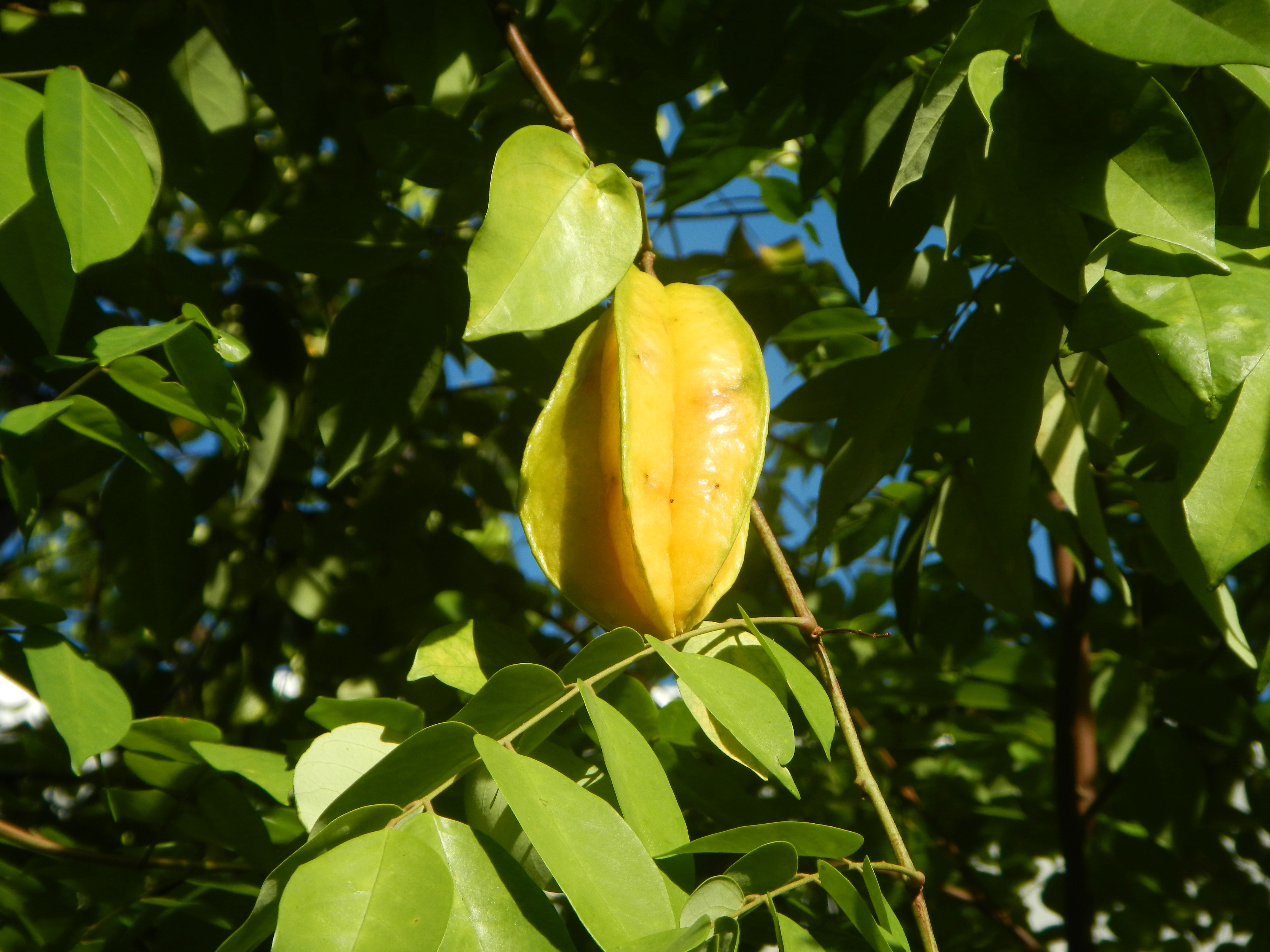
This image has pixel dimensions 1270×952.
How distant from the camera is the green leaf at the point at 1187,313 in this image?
0.67 metres

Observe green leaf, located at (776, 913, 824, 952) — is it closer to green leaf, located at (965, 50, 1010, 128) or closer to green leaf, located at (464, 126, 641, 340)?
green leaf, located at (464, 126, 641, 340)

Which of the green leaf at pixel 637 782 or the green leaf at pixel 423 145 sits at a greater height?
the green leaf at pixel 423 145

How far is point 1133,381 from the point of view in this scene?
2.52 ft

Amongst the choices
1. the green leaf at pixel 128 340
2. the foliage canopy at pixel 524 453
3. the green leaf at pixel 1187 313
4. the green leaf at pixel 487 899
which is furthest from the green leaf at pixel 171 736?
the green leaf at pixel 1187 313

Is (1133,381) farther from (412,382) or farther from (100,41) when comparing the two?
(100,41)

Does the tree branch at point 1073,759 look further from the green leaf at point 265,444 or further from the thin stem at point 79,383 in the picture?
the thin stem at point 79,383

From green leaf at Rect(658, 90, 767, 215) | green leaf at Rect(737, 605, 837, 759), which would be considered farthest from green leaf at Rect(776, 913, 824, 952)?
green leaf at Rect(658, 90, 767, 215)

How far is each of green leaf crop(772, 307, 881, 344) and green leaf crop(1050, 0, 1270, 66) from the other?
644mm

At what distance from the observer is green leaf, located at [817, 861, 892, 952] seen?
0.67 metres

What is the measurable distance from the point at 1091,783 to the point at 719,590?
1.32 metres

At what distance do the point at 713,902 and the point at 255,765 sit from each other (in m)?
0.51

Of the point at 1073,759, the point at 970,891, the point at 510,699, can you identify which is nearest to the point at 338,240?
the point at 510,699

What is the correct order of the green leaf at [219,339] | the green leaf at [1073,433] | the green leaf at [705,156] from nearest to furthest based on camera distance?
the green leaf at [219,339] → the green leaf at [1073,433] → the green leaf at [705,156]

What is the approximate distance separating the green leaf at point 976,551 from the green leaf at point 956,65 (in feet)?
1.76
